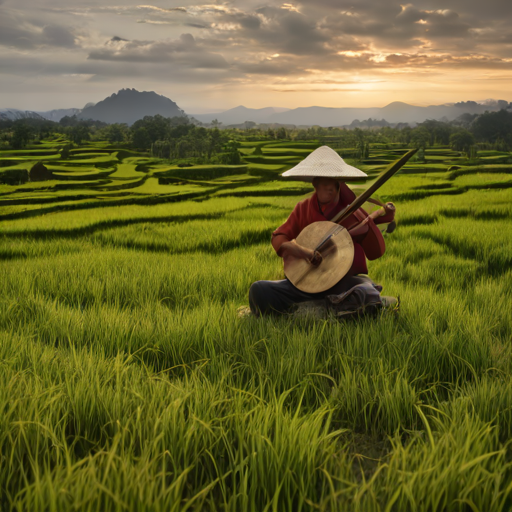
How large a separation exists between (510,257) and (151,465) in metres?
5.15

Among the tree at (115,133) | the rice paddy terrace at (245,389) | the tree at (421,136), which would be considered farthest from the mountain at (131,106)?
the rice paddy terrace at (245,389)

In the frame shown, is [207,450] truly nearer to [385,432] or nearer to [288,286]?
[385,432]

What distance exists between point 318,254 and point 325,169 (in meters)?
0.58

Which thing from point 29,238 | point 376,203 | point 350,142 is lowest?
point 29,238

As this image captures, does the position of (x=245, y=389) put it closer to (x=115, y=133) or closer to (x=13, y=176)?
(x=13, y=176)

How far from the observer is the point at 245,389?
7.10ft

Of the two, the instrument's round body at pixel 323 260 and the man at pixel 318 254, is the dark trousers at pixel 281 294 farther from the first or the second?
the instrument's round body at pixel 323 260

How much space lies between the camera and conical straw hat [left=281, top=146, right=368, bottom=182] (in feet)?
9.25

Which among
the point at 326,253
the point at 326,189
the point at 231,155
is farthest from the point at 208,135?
the point at 326,253

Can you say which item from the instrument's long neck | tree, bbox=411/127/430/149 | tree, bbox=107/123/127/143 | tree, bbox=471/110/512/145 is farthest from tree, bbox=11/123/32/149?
tree, bbox=471/110/512/145

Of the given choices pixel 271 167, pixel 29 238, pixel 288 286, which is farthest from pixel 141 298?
pixel 271 167

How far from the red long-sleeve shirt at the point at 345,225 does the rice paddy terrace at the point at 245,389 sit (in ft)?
1.01

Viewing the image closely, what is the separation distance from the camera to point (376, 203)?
10.5 ft

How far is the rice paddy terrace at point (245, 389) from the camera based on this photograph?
1412 mm
